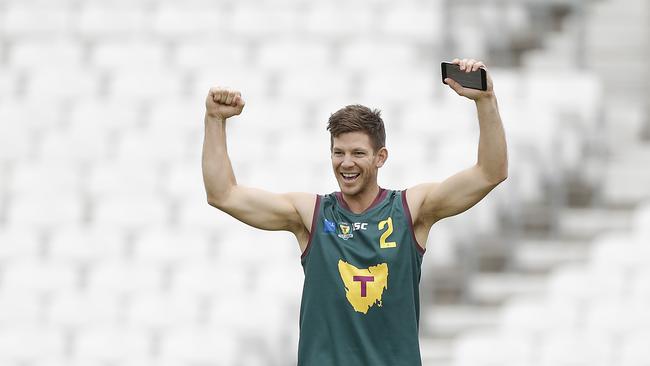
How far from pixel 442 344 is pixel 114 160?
→ 2.93 metres

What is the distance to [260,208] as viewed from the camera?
185 inches

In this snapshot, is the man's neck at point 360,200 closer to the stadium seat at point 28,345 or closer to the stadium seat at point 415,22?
the stadium seat at point 28,345

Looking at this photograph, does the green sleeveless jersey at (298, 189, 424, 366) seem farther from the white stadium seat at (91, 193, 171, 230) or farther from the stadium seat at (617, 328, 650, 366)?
the white stadium seat at (91, 193, 171, 230)

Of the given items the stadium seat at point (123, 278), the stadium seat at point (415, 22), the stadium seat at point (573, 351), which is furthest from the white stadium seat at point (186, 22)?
the stadium seat at point (573, 351)

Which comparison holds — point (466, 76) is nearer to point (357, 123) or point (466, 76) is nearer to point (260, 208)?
point (357, 123)

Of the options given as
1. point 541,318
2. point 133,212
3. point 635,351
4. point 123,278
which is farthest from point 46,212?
point 635,351

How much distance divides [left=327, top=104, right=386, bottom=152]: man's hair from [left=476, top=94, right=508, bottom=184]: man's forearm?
358 millimetres

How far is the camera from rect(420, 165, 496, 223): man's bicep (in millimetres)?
4527

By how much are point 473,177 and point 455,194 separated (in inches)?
3.6

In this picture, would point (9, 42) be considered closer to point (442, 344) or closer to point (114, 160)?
point (114, 160)

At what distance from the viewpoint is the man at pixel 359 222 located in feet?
14.5

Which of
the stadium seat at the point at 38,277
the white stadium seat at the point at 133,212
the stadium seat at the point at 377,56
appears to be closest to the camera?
the stadium seat at the point at 38,277

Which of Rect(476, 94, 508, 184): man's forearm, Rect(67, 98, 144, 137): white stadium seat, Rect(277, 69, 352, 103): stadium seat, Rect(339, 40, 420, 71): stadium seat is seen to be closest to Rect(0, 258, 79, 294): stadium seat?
Rect(67, 98, 144, 137): white stadium seat

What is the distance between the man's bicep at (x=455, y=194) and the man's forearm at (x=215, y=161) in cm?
70
